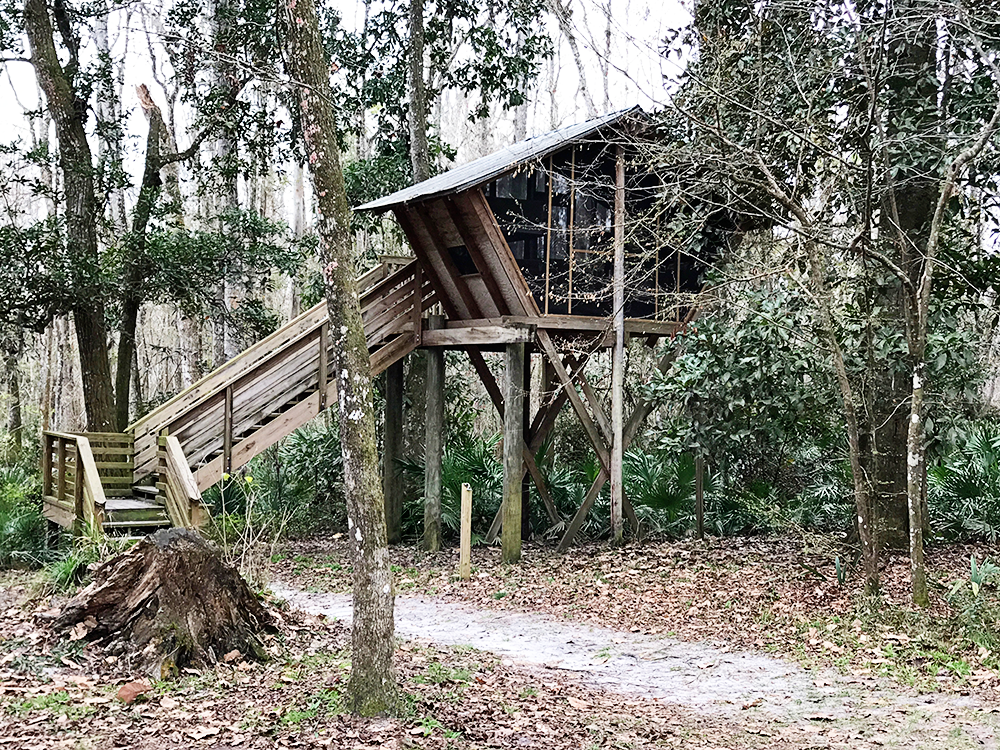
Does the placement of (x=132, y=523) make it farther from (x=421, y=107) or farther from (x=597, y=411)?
(x=421, y=107)

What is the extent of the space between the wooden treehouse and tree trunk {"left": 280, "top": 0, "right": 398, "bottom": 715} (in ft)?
20.2

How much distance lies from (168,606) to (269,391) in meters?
6.02

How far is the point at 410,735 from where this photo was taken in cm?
600

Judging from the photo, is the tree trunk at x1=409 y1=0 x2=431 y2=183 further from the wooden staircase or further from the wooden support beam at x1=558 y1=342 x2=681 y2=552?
the wooden support beam at x1=558 y1=342 x2=681 y2=552

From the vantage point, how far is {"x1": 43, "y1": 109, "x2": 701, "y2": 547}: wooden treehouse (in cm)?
1282

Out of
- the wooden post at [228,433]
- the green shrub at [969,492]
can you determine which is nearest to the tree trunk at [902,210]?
the green shrub at [969,492]

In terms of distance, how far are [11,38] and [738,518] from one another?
45.1ft

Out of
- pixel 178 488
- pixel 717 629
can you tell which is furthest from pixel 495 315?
pixel 717 629

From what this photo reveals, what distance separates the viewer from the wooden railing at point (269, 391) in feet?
41.5

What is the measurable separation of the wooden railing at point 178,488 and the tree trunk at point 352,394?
4981mm

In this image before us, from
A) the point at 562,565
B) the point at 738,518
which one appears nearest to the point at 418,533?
the point at 562,565

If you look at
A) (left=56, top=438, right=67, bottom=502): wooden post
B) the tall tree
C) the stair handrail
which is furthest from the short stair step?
the tall tree

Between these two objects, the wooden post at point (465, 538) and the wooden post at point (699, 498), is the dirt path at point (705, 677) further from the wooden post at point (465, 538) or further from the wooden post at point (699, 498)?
the wooden post at point (699, 498)

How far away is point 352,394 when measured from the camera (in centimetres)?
636
